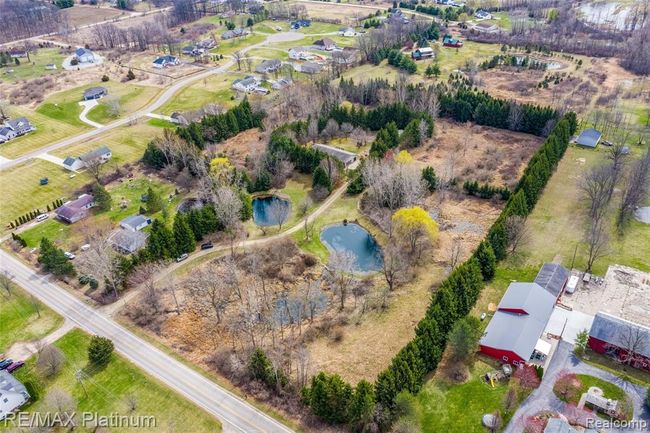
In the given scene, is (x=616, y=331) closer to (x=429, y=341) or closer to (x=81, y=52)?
(x=429, y=341)

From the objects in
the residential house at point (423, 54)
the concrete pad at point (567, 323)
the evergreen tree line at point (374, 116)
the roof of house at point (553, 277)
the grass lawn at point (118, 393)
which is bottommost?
the grass lawn at point (118, 393)

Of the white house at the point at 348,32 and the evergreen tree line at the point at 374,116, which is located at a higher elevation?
the white house at the point at 348,32

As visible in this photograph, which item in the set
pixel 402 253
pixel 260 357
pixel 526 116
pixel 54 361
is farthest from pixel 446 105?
pixel 54 361

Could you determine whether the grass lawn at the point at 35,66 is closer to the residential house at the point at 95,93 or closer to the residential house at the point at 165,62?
the residential house at the point at 95,93

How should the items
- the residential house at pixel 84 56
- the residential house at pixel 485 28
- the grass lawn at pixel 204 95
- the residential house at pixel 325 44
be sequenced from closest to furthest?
the grass lawn at pixel 204 95
the residential house at pixel 84 56
the residential house at pixel 325 44
the residential house at pixel 485 28

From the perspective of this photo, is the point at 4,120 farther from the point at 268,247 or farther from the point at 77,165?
the point at 268,247

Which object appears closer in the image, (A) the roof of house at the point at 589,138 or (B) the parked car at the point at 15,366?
(B) the parked car at the point at 15,366

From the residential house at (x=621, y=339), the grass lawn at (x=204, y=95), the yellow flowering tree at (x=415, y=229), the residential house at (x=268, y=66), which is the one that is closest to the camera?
the residential house at (x=621, y=339)

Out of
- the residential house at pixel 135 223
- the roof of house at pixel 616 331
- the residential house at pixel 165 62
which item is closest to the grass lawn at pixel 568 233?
the roof of house at pixel 616 331
